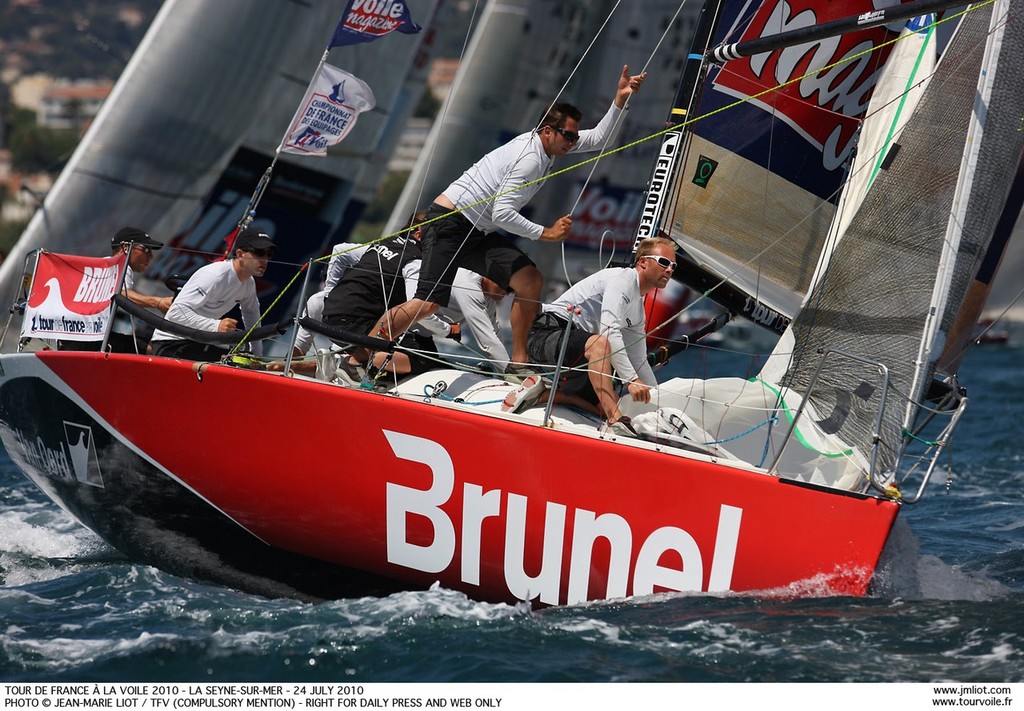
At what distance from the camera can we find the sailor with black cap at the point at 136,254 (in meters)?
5.46

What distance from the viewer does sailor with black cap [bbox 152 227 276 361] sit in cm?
529

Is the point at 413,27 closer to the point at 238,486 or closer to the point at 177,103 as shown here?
the point at 177,103

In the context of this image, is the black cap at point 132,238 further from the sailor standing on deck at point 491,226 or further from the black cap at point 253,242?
the sailor standing on deck at point 491,226

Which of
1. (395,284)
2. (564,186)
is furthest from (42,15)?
(395,284)

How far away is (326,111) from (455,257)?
6.42 feet

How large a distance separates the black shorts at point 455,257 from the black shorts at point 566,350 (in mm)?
288

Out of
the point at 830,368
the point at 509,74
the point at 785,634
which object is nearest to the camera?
the point at 785,634

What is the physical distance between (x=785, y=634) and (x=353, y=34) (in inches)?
160

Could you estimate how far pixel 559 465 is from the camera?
4438 millimetres

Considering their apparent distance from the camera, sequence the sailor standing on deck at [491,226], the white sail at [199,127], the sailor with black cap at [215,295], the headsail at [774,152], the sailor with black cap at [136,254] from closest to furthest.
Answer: the sailor standing on deck at [491,226]
the sailor with black cap at [215,295]
the sailor with black cap at [136,254]
the headsail at [774,152]
the white sail at [199,127]

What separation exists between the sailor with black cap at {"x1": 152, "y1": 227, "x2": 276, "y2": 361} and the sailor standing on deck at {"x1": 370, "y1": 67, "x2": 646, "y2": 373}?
59 cm

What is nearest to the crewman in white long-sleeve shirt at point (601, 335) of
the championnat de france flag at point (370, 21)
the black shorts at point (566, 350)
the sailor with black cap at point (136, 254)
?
the black shorts at point (566, 350)

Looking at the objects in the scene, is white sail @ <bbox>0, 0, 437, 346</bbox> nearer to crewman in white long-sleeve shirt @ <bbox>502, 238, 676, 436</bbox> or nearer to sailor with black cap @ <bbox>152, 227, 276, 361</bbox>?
sailor with black cap @ <bbox>152, 227, 276, 361</bbox>

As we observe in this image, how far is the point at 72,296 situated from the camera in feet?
17.8
